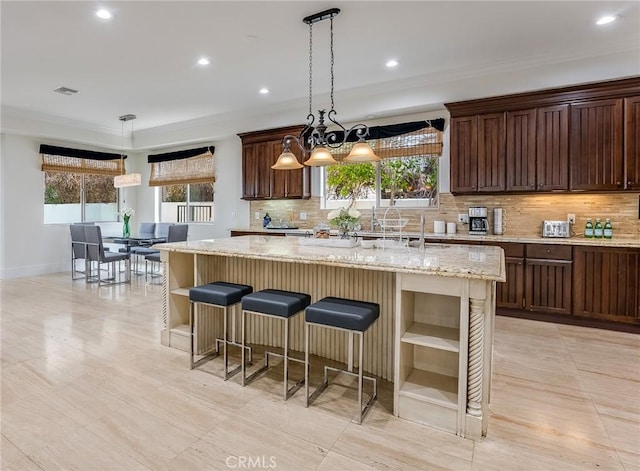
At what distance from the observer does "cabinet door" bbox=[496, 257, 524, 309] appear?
4211mm

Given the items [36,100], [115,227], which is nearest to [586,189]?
[36,100]

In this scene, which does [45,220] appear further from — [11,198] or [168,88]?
[168,88]

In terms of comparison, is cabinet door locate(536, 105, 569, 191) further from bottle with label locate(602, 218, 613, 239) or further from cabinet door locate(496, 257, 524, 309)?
cabinet door locate(496, 257, 524, 309)

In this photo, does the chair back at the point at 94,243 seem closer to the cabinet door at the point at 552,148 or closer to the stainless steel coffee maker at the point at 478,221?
the stainless steel coffee maker at the point at 478,221

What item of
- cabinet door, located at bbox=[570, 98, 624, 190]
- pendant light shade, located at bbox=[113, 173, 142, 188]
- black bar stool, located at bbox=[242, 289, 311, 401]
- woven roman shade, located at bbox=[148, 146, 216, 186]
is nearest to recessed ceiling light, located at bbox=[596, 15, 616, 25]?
cabinet door, located at bbox=[570, 98, 624, 190]

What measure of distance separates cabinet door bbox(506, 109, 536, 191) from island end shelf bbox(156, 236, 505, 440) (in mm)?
2073

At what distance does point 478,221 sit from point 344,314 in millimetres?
3274

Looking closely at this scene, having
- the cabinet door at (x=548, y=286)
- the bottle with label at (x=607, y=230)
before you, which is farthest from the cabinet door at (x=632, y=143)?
the cabinet door at (x=548, y=286)

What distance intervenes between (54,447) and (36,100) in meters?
5.85

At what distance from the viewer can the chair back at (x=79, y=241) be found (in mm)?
6191

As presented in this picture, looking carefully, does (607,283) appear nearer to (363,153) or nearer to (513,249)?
(513,249)

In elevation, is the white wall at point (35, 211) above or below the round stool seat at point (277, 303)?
above

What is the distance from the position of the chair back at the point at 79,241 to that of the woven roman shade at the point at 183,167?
84.2 inches

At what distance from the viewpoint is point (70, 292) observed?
5.47 meters
